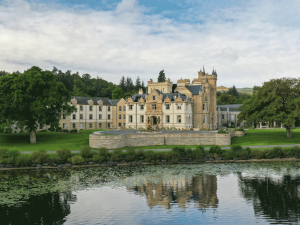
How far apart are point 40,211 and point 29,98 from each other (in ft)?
99.5

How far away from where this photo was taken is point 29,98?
49.3 m

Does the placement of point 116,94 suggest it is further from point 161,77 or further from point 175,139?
point 175,139

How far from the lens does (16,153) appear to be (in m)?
39.4

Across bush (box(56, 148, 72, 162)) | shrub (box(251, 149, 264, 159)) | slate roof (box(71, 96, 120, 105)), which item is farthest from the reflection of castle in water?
slate roof (box(71, 96, 120, 105))

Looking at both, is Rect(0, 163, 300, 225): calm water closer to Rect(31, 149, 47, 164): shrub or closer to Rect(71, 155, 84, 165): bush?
Rect(71, 155, 84, 165): bush

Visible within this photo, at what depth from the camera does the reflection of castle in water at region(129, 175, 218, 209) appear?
81.3 ft

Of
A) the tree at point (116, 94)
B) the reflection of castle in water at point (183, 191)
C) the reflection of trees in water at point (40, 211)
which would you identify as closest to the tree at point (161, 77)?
the tree at point (116, 94)

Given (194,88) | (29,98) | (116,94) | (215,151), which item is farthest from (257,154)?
(116,94)

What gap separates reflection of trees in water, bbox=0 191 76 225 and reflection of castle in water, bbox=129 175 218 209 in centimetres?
Result: 666

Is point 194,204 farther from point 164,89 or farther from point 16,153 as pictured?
point 164,89

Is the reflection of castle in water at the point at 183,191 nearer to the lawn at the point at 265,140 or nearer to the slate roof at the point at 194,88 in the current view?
the lawn at the point at 265,140

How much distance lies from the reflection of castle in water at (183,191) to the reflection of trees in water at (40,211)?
262 inches

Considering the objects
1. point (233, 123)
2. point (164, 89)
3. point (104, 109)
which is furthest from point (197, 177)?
point (233, 123)

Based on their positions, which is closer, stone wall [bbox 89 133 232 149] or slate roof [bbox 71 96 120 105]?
stone wall [bbox 89 133 232 149]
